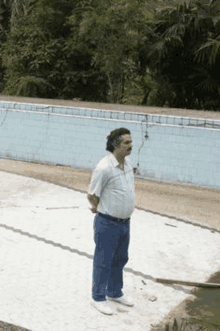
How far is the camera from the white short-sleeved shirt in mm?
4297

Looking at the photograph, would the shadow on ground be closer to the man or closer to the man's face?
the man

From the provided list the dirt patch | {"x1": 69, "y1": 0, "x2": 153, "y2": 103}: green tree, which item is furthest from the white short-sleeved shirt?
{"x1": 69, "y1": 0, "x2": 153, "y2": 103}: green tree

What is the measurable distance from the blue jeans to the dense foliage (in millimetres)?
10055

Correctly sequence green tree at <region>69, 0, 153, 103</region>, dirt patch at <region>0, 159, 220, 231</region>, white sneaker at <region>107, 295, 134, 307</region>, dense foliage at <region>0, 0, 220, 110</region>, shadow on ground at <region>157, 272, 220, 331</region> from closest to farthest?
1. shadow on ground at <region>157, 272, 220, 331</region>
2. white sneaker at <region>107, 295, 134, 307</region>
3. dirt patch at <region>0, 159, 220, 231</region>
4. dense foliage at <region>0, 0, 220, 110</region>
5. green tree at <region>69, 0, 153, 103</region>

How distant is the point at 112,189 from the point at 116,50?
37.3 feet

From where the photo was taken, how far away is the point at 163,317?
4512mm

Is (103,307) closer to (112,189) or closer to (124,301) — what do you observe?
(124,301)

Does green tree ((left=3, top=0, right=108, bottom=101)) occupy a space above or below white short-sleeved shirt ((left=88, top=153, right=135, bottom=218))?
above

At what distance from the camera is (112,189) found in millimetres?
4332

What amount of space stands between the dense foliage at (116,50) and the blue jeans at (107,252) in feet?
33.0

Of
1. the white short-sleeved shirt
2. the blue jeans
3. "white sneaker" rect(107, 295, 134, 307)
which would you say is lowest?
"white sneaker" rect(107, 295, 134, 307)

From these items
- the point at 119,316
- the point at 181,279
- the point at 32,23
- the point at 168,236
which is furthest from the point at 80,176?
the point at 32,23

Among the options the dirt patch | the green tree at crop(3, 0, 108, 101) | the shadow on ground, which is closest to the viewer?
the shadow on ground

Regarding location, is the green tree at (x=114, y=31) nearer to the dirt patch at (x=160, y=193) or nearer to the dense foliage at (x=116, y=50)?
the dense foliage at (x=116, y=50)
